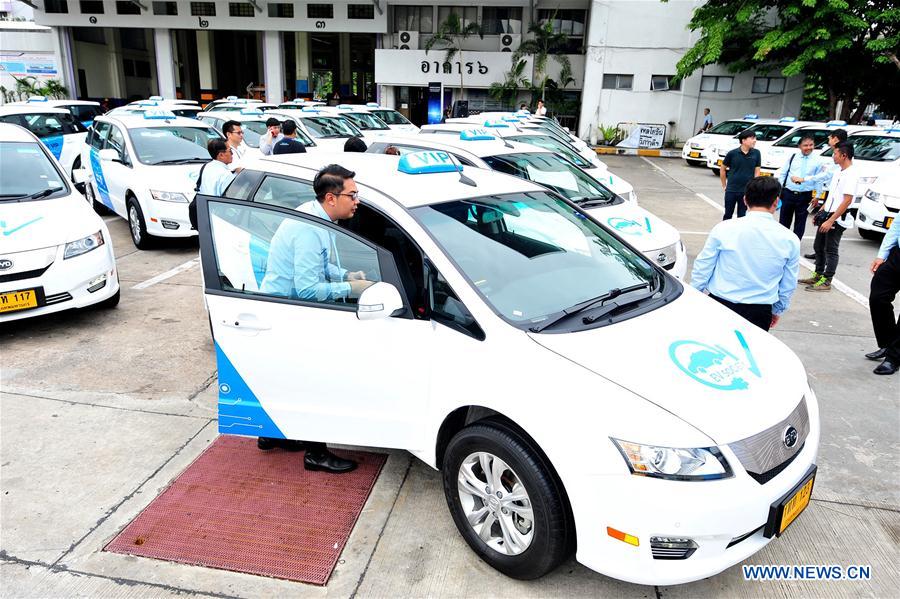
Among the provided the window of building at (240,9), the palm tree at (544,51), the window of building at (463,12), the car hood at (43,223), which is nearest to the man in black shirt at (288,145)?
the car hood at (43,223)

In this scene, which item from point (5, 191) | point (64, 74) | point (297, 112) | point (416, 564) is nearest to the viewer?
point (416, 564)

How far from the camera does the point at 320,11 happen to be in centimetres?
2886

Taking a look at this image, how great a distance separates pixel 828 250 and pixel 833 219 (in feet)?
2.14

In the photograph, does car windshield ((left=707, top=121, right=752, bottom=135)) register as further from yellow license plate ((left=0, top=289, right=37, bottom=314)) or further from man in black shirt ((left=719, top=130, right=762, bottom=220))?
yellow license plate ((left=0, top=289, right=37, bottom=314))

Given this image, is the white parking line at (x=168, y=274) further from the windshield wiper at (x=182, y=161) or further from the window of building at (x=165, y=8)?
the window of building at (x=165, y=8)

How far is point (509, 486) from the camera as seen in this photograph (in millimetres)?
2822

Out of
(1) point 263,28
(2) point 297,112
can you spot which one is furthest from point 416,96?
(2) point 297,112

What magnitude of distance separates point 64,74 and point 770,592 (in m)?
38.6

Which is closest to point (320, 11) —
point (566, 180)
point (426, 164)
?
point (566, 180)

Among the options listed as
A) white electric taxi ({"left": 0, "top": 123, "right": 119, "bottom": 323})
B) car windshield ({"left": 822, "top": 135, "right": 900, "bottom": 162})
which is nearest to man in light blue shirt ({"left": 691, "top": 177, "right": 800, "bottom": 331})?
white electric taxi ({"left": 0, "top": 123, "right": 119, "bottom": 323})

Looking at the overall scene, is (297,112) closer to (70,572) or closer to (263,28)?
(70,572)

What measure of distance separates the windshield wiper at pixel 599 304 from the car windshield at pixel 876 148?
35.9 feet

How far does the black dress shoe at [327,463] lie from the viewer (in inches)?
146

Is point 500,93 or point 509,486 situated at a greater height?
point 500,93
